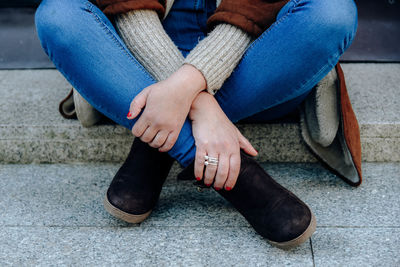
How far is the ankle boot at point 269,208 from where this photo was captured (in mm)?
1391

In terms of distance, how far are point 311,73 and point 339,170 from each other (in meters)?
0.54

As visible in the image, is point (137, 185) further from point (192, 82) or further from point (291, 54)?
point (291, 54)

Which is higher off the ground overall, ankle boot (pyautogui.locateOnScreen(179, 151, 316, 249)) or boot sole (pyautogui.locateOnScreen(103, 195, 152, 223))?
ankle boot (pyautogui.locateOnScreen(179, 151, 316, 249))

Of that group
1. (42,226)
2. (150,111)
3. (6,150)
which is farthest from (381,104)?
(6,150)

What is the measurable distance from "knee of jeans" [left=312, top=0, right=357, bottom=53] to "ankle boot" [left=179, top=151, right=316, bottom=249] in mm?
497

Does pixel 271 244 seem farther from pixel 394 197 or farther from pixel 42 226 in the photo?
pixel 42 226

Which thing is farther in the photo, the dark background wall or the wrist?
the dark background wall

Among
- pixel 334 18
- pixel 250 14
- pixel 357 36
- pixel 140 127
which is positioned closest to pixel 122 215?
pixel 140 127

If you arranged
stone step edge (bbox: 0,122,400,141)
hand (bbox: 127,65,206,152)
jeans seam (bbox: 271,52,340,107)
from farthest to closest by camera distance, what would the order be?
stone step edge (bbox: 0,122,400,141) < jeans seam (bbox: 271,52,340,107) < hand (bbox: 127,65,206,152)

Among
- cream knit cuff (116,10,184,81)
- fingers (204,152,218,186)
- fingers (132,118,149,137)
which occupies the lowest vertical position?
fingers (204,152,218,186)

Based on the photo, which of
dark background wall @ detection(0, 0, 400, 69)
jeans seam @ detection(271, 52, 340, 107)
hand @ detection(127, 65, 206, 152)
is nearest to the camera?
hand @ detection(127, 65, 206, 152)

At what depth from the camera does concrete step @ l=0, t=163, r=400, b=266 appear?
1415 mm

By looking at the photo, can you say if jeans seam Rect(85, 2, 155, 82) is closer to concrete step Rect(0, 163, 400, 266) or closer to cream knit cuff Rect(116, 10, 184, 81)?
cream knit cuff Rect(116, 10, 184, 81)

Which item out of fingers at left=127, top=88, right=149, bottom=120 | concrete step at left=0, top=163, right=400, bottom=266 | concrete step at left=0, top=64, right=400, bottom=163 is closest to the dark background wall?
concrete step at left=0, top=64, right=400, bottom=163
